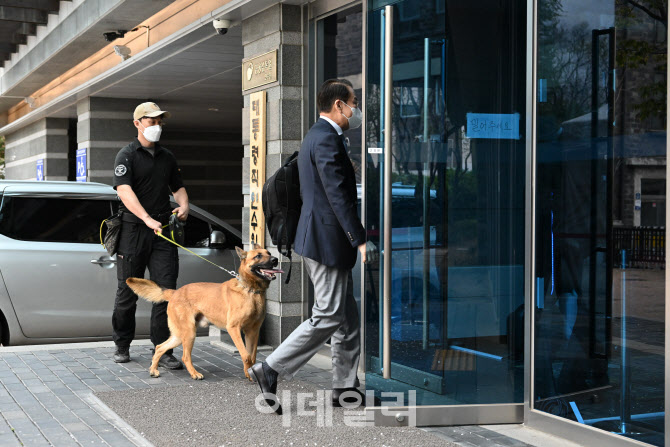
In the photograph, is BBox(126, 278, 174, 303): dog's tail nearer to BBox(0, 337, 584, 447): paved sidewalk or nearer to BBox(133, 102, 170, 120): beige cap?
BBox(0, 337, 584, 447): paved sidewalk

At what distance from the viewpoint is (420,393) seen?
18.0ft

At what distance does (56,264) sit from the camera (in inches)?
323

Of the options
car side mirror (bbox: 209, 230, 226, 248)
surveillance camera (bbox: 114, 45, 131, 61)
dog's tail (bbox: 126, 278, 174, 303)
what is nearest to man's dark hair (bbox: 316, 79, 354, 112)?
dog's tail (bbox: 126, 278, 174, 303)

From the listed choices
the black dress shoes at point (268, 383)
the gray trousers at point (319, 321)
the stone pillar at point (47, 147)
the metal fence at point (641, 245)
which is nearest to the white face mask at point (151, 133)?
the gray trousers at point (319, 321)

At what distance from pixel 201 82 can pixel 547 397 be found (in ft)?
32.2

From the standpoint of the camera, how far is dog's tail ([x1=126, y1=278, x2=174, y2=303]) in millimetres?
6836

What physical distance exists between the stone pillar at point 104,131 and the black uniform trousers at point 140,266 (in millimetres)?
9291

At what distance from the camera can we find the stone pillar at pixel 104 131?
52.6 feet

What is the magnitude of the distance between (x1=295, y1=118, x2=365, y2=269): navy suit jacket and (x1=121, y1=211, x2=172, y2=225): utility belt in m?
2.13

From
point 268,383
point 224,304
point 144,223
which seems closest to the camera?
point 268,383

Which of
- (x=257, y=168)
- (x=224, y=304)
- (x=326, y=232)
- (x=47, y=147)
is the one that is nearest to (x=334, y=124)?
(x=326, y=232)

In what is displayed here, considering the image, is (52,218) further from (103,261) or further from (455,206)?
(455,206)

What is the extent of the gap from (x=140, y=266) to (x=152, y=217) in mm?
423

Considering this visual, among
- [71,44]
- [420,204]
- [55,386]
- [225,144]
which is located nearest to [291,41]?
[420,204]
